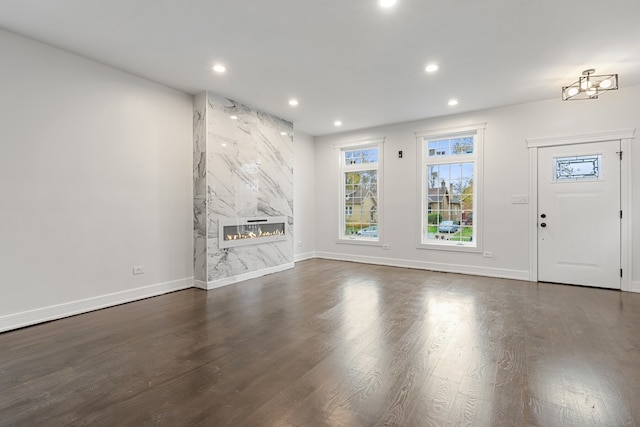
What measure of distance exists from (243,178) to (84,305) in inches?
109

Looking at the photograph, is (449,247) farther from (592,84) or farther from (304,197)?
(304,197)

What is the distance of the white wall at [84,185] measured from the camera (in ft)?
10.3

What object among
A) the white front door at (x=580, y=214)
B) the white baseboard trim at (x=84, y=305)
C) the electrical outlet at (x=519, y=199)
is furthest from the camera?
the electrical outlet at (x=519, y=199)

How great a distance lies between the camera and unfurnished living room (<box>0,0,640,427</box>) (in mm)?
2109

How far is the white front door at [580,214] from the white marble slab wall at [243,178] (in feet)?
14.8

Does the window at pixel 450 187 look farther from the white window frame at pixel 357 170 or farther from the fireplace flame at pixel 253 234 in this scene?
the fireplace flame at pixel 253 234

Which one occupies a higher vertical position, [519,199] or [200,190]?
[200,190]

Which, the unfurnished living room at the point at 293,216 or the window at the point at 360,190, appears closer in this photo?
the unfurnished living room at the point at 293,216

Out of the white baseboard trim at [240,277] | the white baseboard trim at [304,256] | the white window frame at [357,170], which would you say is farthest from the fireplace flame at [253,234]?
the white window frame at [357,170]

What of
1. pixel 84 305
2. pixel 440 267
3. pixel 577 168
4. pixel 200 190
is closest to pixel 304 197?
pixel 200 190

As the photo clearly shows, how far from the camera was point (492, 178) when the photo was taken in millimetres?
5477

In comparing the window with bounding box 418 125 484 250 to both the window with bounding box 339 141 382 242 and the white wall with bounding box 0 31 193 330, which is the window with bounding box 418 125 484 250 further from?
the white wall with bounding box 0 31 193 330

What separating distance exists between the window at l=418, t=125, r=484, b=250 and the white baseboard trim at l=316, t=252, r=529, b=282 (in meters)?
0.38

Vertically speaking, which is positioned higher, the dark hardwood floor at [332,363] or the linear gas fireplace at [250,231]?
the linear gas fireplace at [250,231]
